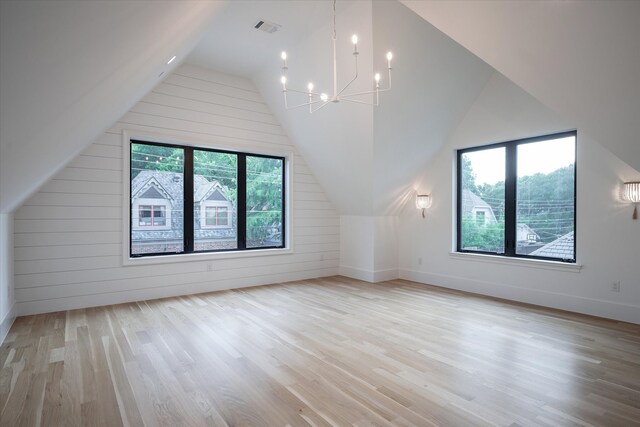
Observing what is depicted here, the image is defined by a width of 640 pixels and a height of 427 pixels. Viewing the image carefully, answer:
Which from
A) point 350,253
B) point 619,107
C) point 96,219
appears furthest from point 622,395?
point 96,219

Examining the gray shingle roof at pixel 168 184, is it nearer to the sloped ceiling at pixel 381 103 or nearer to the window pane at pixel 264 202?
the window pane at pixel 264 202

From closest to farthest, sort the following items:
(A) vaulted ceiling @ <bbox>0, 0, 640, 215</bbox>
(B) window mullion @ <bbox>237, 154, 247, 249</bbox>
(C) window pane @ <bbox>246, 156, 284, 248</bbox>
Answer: (A) vaulted ceiling @ <bbox>0, 0, 640, 215</bbox> → (B) window mullion @ <bbox>237, 154, 247, 249</bbox> → (C) window pane @ <bbox>246, 156, 284, 248</bbox>

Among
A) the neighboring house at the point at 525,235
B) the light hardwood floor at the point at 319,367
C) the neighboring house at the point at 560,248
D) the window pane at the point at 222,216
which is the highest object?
the window pane at the point at 222,216

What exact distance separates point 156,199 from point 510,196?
17.1 feet

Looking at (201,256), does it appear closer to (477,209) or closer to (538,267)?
(477,209)

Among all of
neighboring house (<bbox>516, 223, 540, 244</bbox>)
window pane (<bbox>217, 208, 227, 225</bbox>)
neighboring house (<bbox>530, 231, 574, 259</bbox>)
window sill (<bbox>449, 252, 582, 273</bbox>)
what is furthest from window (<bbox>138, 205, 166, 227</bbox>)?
neighboring house (<bbox>530, 231, 574, 259</bbox>)

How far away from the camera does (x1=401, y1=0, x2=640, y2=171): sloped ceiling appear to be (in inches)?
89.8

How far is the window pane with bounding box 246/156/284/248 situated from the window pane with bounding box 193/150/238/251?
28cm

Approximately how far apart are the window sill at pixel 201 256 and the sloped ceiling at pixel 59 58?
2.40 m

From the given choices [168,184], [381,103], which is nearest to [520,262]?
[381,103]

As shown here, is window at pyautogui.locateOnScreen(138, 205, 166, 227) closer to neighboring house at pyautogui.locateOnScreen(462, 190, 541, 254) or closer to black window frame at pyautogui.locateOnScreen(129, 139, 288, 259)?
black window frame at pyautogui.locateOnScreen(129, 139, 288, 259)

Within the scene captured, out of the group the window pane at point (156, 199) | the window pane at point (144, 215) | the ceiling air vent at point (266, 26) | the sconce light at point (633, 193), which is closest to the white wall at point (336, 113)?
the ceiling air vent at point (266, 26)

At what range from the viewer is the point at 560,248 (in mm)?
4602

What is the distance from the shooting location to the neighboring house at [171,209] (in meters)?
5.04
